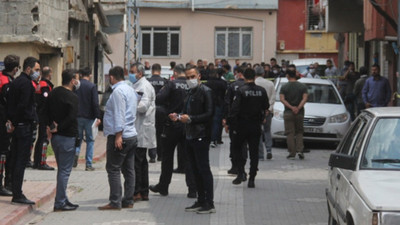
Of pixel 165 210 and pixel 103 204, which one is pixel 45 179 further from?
pixel 165 210

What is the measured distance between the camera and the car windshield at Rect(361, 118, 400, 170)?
8258 millimetres

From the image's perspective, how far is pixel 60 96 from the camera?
38.8ft

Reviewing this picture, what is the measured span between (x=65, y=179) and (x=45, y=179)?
140 inches

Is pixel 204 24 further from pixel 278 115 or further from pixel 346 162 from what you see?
pixel 346 162

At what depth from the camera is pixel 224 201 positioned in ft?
43.5

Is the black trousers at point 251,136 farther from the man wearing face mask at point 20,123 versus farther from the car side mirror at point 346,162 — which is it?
→ the car side mirror at point 346,162

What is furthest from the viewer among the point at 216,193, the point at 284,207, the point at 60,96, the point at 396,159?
the point at 216,193

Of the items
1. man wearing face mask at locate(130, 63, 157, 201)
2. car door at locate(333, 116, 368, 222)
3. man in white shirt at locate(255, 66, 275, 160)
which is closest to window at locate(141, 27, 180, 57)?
man in white shirt at locate(255, 66, 275, 160)

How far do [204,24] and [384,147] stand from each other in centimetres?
3856

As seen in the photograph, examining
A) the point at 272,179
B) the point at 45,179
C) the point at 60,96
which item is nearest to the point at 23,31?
the point at 45,179

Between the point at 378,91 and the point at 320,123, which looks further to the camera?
the point at 378,91

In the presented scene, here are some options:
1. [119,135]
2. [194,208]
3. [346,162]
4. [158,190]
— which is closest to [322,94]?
[158,190]

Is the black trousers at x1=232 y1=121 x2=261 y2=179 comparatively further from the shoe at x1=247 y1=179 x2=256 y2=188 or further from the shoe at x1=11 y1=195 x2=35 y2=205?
the shoe at x1=11 y1=195 x2=35 y2=205

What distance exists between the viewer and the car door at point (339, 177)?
8.76 meters
